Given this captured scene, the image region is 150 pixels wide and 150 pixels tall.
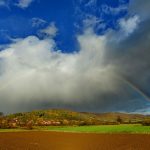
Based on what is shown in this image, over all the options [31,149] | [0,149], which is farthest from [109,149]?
[0,149]

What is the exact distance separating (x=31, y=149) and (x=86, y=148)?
8414 millimetres

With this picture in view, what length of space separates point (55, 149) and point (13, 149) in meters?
6.38

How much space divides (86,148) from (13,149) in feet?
36.6

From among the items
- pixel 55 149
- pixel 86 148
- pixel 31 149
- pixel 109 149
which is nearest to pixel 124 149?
pixel 109 149

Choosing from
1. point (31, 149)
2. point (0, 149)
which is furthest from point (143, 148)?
point (0, 149)

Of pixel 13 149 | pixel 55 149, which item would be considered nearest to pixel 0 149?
pixel 13 149

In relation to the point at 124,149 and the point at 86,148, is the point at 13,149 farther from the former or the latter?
the point at 124,149

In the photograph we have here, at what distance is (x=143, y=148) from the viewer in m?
50.1

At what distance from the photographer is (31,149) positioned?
166 feet

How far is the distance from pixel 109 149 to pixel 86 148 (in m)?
4.07

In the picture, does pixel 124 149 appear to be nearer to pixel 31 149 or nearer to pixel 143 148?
pixel 143 148

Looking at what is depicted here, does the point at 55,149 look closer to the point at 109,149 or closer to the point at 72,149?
the point at 72,149

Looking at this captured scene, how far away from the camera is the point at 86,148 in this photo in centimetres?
5131

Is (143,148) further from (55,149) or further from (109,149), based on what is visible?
(55,149)
